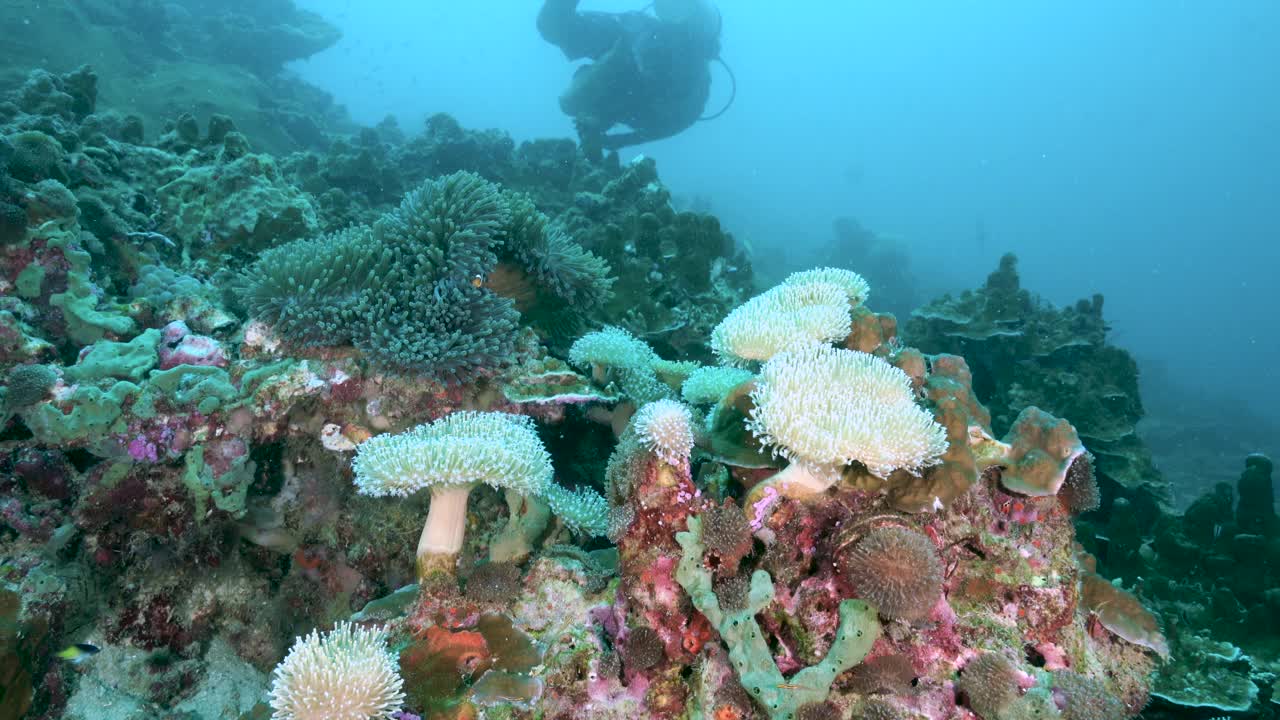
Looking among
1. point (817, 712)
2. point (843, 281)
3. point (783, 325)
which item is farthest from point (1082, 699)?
point (843, 281)

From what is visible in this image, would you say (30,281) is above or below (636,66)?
below

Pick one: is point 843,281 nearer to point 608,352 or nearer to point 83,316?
point 608,352

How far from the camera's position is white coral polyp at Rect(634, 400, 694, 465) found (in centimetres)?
295

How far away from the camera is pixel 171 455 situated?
12.9 feet

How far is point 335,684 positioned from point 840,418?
2548mm

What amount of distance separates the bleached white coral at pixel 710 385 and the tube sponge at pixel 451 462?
1.31 m

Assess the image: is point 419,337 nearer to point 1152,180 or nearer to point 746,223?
point 746,223

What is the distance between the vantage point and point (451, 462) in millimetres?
3252

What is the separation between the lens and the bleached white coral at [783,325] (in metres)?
3.62

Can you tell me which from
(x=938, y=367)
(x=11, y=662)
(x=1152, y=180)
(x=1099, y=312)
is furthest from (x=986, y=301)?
(x=1152, y=180)

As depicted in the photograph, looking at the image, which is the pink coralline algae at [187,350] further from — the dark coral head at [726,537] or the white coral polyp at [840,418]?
the white coral polyp at [840,418]

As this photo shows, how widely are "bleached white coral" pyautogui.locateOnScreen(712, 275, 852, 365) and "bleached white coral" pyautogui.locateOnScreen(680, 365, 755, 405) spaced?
39 centimetres

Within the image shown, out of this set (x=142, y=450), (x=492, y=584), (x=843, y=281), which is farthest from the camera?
(x=843, y=281)

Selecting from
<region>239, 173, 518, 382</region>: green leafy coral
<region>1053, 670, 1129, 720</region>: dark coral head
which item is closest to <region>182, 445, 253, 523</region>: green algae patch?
<region>239, 173, 518, 382</region>: green leafy coral
